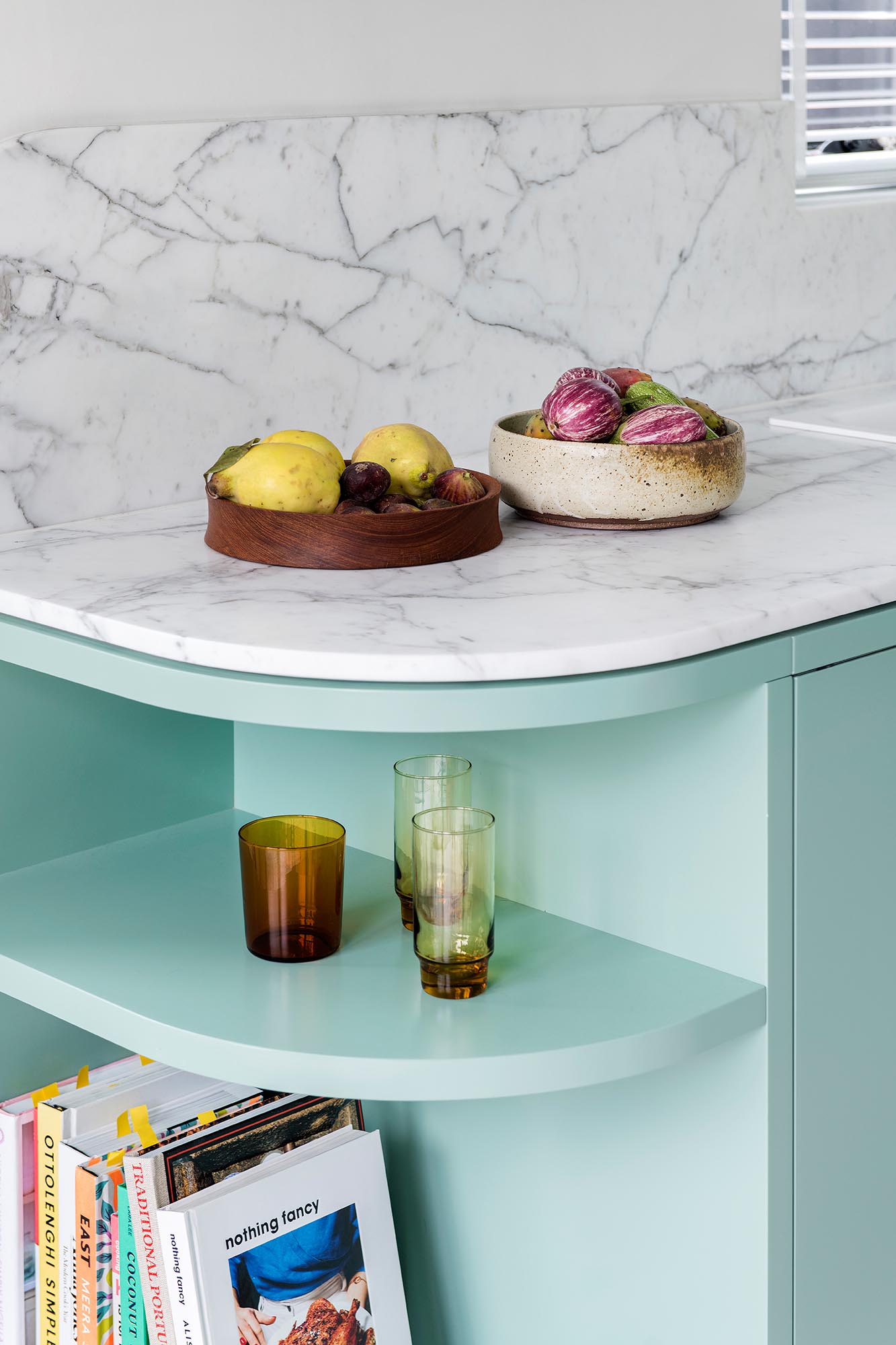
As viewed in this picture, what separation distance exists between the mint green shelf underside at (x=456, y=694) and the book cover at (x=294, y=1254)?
1.39 ft

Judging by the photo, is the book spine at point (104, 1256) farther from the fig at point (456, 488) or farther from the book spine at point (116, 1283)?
the fig at point (456, 488)

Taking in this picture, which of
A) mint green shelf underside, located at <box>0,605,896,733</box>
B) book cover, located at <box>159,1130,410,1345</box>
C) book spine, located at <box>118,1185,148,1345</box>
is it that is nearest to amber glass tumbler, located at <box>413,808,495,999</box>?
mint green shelf underside, located at <box>0,605,896,733</box>

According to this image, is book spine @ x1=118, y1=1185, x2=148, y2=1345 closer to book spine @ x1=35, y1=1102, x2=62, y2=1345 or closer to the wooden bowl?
Result: book spine @ x1=35, y1=1102, x2=62, y2=1345

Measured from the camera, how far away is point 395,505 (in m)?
1.25

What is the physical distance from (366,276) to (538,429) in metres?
0.34

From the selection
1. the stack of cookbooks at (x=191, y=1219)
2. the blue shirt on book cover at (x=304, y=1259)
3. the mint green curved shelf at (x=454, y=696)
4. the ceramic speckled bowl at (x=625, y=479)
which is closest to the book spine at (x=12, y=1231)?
the stack of cookbooks at (x=191, y=1219)

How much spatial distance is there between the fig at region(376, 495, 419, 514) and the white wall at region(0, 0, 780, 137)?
0.47 m

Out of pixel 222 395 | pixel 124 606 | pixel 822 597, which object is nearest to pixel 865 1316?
pixel 822 597

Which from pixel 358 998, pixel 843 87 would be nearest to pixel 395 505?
pixel 358 998

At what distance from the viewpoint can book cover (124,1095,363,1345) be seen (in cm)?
122

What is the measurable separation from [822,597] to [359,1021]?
1.49 ft

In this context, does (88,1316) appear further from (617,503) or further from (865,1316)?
(617,503)

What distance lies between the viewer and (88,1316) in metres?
1.29

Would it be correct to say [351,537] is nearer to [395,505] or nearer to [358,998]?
[395,505]
